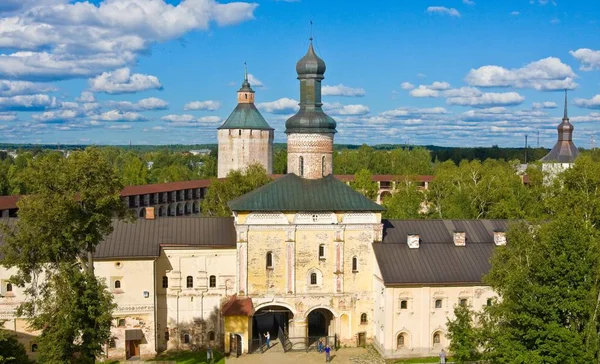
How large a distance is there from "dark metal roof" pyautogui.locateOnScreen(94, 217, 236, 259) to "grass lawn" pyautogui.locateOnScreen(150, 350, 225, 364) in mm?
4857

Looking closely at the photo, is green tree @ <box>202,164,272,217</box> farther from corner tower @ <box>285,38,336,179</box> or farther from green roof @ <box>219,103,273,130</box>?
green roof @ <box>219,103,273,130</box>

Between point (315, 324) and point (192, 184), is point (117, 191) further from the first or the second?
point (192, 184)

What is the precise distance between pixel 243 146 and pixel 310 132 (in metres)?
40.6

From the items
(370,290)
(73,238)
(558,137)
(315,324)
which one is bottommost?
(315,324)

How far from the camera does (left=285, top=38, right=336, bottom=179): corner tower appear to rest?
34.2m

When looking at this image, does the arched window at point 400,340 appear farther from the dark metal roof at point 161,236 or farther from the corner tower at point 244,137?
the corner tower at point 244,137

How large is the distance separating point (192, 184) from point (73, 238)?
52.1 metres

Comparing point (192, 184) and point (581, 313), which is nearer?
point (581, 313)

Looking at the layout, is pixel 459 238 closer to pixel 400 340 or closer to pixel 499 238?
pixel 499 238

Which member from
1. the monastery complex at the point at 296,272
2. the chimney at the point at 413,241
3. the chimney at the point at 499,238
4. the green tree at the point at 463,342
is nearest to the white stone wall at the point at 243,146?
the monastery complex at the point at 296,272

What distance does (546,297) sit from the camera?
71.2 ft

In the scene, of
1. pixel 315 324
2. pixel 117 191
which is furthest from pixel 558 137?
pixel 117 191

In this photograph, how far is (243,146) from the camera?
7425cm

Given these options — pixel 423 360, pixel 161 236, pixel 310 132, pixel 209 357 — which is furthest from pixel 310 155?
pixel 423 360
